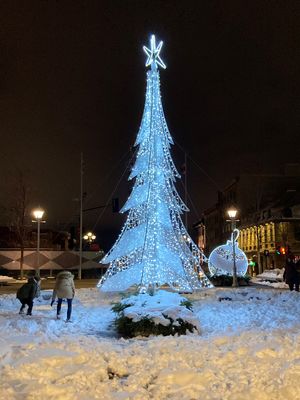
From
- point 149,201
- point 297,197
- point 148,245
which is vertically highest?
point 297,197

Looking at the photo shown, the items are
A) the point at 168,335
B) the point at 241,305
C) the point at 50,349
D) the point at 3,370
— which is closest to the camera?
the point at 3,370

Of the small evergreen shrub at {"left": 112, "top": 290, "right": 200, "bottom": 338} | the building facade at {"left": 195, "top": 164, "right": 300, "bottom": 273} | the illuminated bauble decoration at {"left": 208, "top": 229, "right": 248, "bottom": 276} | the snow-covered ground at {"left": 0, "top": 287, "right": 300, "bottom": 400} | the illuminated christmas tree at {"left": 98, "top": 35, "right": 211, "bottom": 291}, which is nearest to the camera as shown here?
the snow-covered ground at {"left": 0, "top": 287, "right": 300, "bottom": 400}

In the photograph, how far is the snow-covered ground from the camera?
6.84 m

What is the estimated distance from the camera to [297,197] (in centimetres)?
6519

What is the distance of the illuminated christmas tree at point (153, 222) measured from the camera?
20.8m

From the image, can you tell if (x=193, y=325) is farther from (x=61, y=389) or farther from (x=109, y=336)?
(x=61, y=389)

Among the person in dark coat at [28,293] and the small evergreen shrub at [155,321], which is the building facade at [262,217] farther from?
the small evergreen shrub at [155,321]

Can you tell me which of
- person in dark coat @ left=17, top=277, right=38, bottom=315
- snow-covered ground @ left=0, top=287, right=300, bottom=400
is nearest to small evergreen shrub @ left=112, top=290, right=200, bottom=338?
snow-covered ground @ left=0, top=287, right=300, bottom=400

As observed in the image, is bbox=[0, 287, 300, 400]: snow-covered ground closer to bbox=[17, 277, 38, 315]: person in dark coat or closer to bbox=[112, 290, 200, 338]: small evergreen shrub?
bbox=[112, 290, 200, 338]: small evergreen shrub

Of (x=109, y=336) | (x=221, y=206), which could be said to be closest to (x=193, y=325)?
(x=109, y=336)

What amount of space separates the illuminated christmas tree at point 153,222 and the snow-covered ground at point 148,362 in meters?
7.65

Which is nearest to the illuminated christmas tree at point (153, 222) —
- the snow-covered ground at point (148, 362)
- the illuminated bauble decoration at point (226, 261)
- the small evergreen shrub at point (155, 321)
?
the snow-covered ground at point (148, 362)

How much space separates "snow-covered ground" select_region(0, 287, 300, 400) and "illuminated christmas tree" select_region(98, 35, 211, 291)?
301 inches

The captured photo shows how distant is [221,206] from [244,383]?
89.6 metres
